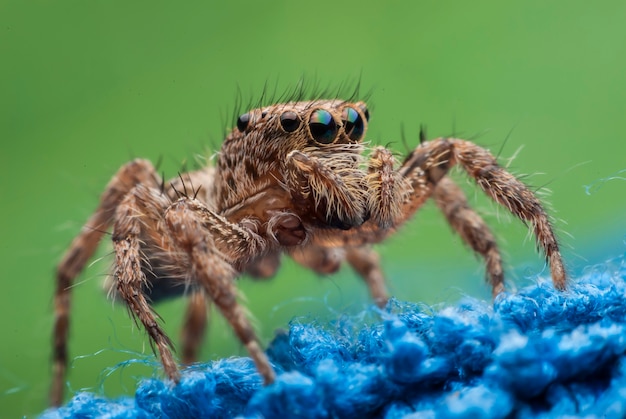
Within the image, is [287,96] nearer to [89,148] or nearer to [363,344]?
[363,344]

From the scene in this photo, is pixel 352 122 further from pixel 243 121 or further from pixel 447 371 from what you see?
pixel 447 371

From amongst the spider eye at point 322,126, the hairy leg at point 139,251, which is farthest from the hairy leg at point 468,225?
the hairy leg at point 139,251

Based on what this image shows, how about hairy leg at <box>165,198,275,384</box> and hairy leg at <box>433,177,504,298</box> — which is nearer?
hairy leg at <box>165,198,275,384</box>

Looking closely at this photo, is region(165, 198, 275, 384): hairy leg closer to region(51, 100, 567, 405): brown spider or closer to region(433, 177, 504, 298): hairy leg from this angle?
region(51, 100, 567, 405): brown spider

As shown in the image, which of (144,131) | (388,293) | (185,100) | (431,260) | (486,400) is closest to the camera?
(486,400)

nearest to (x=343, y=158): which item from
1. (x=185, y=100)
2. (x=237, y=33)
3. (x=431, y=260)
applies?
(x=431, y=260)

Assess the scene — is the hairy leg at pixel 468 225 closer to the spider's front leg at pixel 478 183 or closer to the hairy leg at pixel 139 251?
the spider's front leg at pixel 478 183

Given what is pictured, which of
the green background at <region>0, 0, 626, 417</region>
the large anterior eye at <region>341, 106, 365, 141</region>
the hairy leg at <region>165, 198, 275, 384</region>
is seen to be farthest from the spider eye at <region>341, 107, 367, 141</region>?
the green background at <region>0, 0, 626, 417</region>
